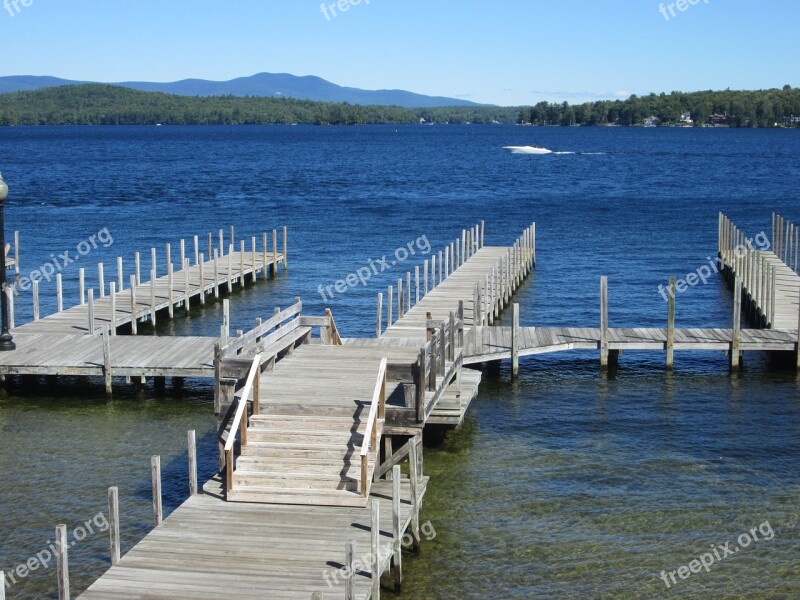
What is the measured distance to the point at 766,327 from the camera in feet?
110

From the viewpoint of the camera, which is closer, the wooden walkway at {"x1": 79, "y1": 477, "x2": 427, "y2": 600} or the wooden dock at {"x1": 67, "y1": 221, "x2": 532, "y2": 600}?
the wooden walkway at {"x1": 79, "y1": 477, "x2": 427, "y2": 600}

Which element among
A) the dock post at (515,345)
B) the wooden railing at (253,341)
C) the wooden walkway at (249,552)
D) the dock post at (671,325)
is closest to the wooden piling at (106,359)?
the wooden railing at (253,341)

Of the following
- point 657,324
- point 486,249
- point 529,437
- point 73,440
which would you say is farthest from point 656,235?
point 73,440

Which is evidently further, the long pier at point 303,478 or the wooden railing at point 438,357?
the wooden railing at point 438,357

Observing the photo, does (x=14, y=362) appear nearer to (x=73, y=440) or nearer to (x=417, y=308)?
(x=73, y=440)

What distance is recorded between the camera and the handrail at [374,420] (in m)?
17.5

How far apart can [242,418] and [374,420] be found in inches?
87.0

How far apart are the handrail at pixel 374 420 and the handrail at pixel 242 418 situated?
1.95m

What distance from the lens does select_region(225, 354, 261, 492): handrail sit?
17.6 meters

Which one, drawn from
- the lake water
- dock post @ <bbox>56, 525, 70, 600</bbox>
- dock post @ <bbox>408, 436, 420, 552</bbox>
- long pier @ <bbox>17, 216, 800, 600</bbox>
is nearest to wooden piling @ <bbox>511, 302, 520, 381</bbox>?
the lake water

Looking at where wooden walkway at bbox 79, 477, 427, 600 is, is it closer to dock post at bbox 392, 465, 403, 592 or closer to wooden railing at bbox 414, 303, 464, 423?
dock post at bbox 392, 465, 403, 592

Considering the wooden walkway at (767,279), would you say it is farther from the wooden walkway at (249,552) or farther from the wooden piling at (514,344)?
the wooden walkway at (249,552)

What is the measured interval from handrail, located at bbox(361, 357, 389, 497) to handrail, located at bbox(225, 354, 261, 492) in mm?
1946

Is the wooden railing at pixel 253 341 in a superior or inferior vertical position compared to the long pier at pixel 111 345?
superior
